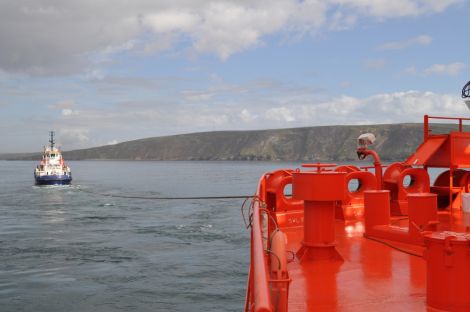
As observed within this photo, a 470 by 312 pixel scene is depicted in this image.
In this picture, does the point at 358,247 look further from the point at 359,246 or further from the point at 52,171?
the point at 52,171

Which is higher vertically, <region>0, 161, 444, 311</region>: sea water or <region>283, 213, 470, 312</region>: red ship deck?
<region>283, 213, 470, 312</region>: red ship deck

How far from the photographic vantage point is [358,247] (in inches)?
309

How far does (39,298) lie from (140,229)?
46.2 ft

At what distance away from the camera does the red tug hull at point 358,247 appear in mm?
4285

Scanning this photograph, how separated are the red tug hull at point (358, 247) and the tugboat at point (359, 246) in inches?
0.4

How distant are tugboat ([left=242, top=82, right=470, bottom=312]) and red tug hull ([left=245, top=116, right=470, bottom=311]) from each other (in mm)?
11

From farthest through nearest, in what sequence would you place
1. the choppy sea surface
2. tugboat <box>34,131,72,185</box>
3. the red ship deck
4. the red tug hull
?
tugboat <box>34,131,72,185</box> < the choppy sea surface < the red ship deck < the red tug hull

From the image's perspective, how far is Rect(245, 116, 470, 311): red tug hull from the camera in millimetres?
4285

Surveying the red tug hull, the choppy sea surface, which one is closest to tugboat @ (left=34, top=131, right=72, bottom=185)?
the choppy sea surface

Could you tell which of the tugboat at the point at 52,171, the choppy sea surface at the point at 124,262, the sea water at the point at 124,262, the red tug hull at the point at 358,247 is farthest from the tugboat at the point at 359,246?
the tugboat at the point at 52,171

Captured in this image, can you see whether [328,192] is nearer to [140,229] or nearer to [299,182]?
[299,182]

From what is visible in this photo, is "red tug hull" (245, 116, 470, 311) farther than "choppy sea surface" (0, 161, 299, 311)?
No

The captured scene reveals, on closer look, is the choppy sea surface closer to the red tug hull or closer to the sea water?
the sea water

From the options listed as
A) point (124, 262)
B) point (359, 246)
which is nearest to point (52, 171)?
point (124, 262)
